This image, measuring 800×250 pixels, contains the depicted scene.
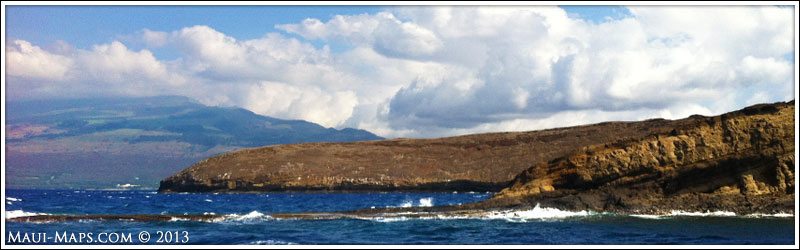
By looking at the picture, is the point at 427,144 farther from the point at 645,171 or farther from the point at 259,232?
the point at 259,232

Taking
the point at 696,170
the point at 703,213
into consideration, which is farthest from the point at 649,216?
the point at 696,170

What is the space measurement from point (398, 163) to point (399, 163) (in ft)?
0.91

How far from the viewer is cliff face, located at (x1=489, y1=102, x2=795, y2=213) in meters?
32.8

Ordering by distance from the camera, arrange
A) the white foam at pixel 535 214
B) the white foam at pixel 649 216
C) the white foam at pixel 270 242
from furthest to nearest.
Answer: the white foam at pixel 535 214 < the white foam at pixel 649 216 < the white foam at pixel 270 242

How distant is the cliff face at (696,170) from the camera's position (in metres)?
32.8

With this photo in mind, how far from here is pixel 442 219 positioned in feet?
111

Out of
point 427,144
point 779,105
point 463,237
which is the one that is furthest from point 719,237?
point 427,144

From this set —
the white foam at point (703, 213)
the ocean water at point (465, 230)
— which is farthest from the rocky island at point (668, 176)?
the ocean water at point (465, 230)

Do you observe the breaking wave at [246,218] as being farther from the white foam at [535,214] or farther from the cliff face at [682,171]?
the cliff face at [682,171]

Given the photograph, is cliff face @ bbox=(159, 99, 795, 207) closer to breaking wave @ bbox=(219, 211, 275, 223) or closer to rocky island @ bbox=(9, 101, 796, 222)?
rocky island @ bbox=(9, 101, 796, 222)

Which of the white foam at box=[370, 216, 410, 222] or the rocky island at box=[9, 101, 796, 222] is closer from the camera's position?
the rocky island at box=[9, 101, 796, 222]

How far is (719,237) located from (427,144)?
5948 inches

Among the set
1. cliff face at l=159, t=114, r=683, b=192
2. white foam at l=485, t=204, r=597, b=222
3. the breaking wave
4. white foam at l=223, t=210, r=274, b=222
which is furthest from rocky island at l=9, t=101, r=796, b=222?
cliff face at l=159, t=114, r=683, b=192

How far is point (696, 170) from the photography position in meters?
35.6
